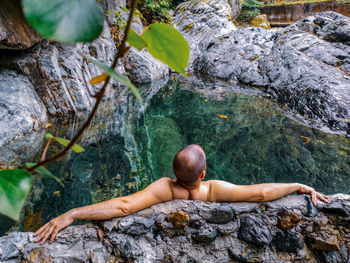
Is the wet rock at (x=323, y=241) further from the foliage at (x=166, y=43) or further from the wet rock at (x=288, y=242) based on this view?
the foliage at (x=166, y=43)

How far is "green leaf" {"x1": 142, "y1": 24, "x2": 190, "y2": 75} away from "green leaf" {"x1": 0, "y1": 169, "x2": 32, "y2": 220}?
30cm

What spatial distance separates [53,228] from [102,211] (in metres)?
0.32

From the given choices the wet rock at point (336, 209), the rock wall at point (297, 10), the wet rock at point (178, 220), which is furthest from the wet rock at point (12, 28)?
the rock wall at point (297, 10)

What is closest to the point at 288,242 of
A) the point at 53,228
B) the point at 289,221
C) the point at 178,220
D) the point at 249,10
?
the point at 289,221

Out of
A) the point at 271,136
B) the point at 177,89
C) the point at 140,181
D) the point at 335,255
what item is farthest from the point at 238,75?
the point at 335,255

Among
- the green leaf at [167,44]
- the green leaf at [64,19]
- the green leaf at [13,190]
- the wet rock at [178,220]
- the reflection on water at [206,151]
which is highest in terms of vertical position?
the green leaf at [64,19]

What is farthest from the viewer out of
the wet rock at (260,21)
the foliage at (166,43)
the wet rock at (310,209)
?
the wet rock at (260,21)

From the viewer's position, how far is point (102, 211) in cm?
151

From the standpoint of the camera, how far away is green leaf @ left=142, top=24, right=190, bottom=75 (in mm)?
374

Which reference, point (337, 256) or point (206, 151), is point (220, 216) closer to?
point (337, 256)

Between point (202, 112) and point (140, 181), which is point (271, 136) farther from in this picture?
point (140, 181)

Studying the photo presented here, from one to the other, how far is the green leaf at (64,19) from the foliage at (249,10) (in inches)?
617

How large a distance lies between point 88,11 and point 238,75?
27.5ft

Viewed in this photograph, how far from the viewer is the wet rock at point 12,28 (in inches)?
131
